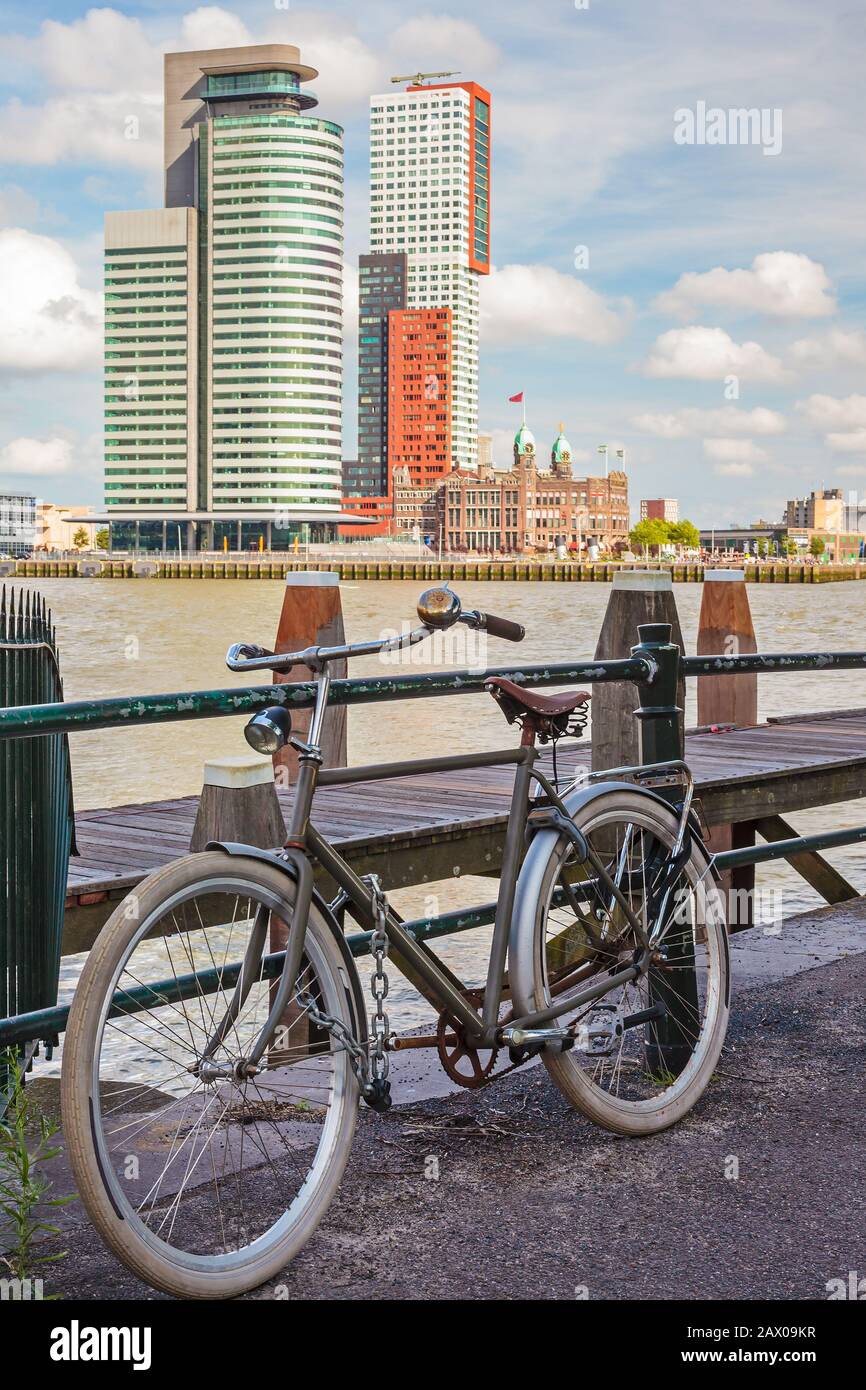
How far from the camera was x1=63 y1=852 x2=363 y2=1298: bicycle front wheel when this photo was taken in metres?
2.82

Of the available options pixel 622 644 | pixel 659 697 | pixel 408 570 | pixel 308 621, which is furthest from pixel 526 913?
pixel 408 570

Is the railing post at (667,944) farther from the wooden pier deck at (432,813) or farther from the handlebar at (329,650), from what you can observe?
the wooden pier deck at (432,813)

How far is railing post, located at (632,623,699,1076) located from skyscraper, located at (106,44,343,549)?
183545 millimetres

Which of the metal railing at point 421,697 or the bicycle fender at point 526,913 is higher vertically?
the metal railing at point 421,697

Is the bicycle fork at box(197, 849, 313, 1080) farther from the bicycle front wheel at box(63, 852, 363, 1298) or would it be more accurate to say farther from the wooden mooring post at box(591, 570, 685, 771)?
the wooden mooring post at box(591, 570, 685, 771)

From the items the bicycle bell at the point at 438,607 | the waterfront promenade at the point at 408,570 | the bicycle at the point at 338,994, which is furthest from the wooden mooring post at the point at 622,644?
the waterfront promenade at the point at 408,570

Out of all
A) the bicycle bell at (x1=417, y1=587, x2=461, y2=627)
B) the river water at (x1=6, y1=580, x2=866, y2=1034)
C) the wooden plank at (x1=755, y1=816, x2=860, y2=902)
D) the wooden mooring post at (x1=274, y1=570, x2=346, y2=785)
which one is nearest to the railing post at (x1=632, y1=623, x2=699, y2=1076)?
the bicycle bell at (x1=417, y1=587, x2=461, y2=627)

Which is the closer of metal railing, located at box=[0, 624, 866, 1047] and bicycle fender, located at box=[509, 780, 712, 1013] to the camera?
metal railing, located at box=[0, 624, 866, 1047]

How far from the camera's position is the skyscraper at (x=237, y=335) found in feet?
620

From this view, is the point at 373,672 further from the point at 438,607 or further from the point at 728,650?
the point at 438,607

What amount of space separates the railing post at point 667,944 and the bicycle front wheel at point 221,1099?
1.04 m
